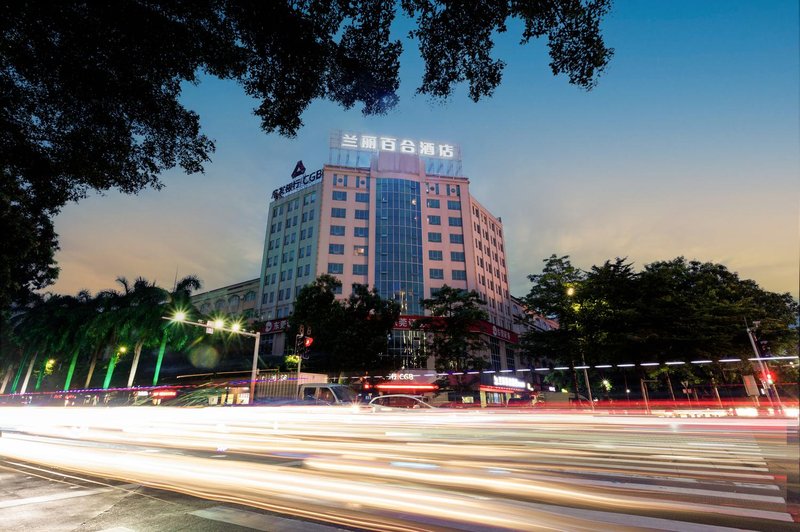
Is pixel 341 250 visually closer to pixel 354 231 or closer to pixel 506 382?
pixel 354 231

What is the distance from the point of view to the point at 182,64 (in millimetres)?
5176

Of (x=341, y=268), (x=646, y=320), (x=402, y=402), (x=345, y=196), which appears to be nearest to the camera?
(x=402, y=402)

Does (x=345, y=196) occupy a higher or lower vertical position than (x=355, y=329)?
higher

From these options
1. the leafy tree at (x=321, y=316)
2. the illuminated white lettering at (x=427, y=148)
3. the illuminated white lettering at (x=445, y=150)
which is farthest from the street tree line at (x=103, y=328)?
the illuminated white lettering at (x=445, y=150)

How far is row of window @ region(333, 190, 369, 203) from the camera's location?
55.4 meters

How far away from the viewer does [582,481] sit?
5.43 meters

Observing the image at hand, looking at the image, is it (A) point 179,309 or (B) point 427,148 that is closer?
(A) point 179,309

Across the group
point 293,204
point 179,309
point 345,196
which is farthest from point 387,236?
point 179,309

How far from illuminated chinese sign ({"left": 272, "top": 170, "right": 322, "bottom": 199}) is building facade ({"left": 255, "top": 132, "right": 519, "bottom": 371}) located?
209mm

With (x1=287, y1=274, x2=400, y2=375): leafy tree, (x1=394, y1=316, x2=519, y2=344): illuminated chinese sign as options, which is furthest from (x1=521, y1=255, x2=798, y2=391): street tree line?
(x1=287, y1=274, x2=400, y2=375): leafy tree

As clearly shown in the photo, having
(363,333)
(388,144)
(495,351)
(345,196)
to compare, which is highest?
(388,144)

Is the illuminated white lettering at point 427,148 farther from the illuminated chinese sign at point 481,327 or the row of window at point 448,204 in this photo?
the illuminated chinese sign at point 481,327

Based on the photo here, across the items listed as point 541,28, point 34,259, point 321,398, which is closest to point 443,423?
point 321,398

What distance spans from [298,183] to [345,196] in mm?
10279
